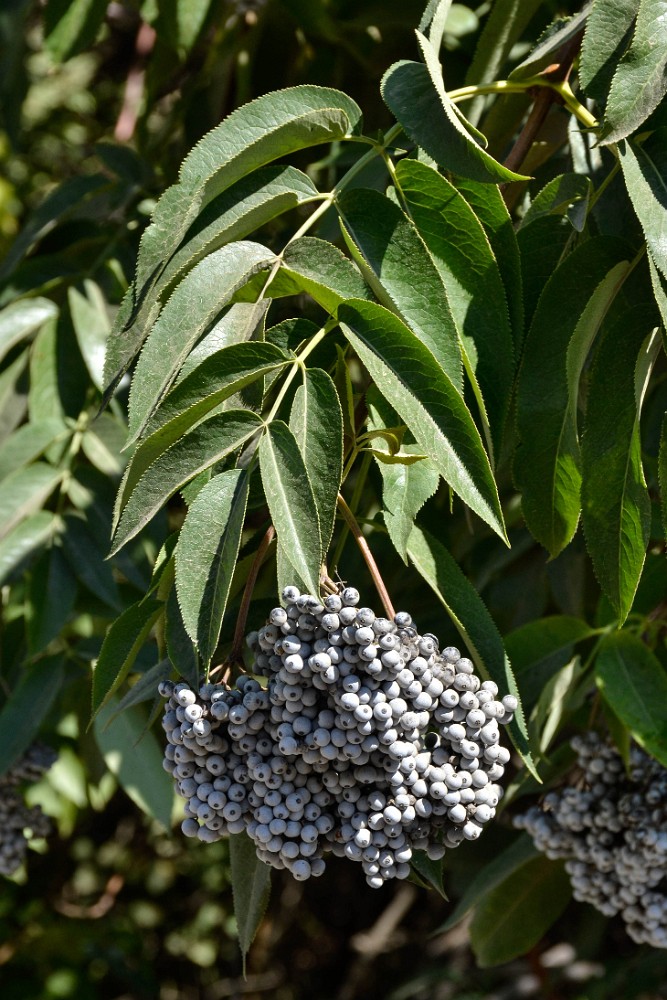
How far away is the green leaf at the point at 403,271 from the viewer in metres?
0.96

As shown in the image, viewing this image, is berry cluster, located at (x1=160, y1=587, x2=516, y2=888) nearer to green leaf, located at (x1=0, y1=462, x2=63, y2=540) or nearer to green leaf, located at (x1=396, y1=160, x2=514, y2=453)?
green leaf, located at (x1=396, y1=160, x2=514, y2=453)

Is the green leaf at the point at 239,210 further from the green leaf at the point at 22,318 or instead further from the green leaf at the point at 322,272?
the green leaf at the point at 22,318

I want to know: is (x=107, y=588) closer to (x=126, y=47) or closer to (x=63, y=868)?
(x=63, y=868)

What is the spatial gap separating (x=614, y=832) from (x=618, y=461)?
55cm

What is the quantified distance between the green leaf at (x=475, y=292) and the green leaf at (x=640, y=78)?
142 millimetres

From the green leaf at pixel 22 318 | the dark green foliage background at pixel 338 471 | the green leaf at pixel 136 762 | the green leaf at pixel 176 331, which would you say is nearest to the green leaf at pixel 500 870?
the dark green foliage background at pixel 338 471

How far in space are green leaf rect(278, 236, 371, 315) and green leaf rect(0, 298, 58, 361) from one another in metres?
0.87

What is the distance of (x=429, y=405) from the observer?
0.91m

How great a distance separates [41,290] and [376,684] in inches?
45.3

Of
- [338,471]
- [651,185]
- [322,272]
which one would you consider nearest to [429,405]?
[338,471]

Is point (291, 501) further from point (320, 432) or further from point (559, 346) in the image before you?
point (559, 346)

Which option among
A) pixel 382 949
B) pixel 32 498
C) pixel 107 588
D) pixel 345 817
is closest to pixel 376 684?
pixel 345 817

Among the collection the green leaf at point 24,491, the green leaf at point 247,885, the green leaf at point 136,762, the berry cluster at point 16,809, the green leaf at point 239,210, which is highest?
the green leaf at point 239,210

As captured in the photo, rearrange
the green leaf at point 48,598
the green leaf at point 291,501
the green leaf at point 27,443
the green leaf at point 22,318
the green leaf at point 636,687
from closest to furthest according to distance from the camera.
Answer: the green leaf at point 291,501, the green leaf at point 636,687, the green leaf at point 48,598, the green leaf at point 27,443, the green leaf at point 22,318
